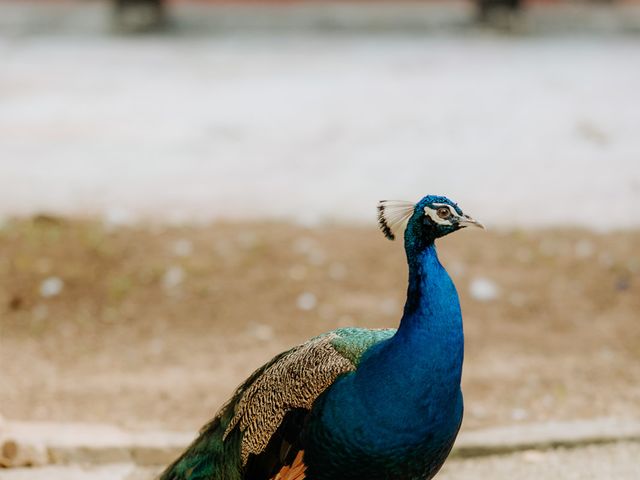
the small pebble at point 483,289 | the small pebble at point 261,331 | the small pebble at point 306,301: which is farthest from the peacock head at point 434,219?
the small pebble at point 483,289

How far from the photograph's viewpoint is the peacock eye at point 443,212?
8.20 feet

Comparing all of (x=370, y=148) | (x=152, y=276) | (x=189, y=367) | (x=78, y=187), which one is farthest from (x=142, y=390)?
(x=370, y=148)

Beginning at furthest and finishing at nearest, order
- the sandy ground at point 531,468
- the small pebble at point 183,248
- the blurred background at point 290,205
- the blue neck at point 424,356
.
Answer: the small pebble at point 183,248
the blurred background at point 290,205
the sandy ground at point 531,468
the blue neck at point 424,356

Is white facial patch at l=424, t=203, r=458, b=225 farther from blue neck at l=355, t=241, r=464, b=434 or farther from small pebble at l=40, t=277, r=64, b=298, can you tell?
small pebble at l=40, t=277, r=64, b=298

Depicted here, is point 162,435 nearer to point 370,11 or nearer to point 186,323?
point 186,323

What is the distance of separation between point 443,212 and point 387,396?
0.46m

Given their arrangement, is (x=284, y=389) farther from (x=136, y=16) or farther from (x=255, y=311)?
(x=136, y=16)

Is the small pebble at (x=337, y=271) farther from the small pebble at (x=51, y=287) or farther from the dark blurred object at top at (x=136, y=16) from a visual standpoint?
the dark blurred object at top at (x=136, y=16)

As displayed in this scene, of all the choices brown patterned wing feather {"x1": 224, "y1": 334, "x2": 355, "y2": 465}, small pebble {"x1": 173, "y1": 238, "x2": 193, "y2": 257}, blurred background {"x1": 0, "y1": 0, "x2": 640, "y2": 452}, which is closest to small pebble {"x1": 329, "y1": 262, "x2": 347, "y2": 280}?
blurred background {"x1": 0, "y1": 0, "x2": 640, "y2": 452}

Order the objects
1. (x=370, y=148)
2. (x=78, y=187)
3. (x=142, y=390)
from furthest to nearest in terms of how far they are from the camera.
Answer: (x=370, y=148) → (x=78, y=187) → (x=142, y=390)

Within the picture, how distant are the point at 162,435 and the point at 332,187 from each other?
10.1 ft

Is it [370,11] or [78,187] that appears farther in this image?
[370,11]

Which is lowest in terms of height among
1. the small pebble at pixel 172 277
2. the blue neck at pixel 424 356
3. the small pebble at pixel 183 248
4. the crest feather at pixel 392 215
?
the small pebble at pixel 172 277

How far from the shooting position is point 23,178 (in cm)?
651
